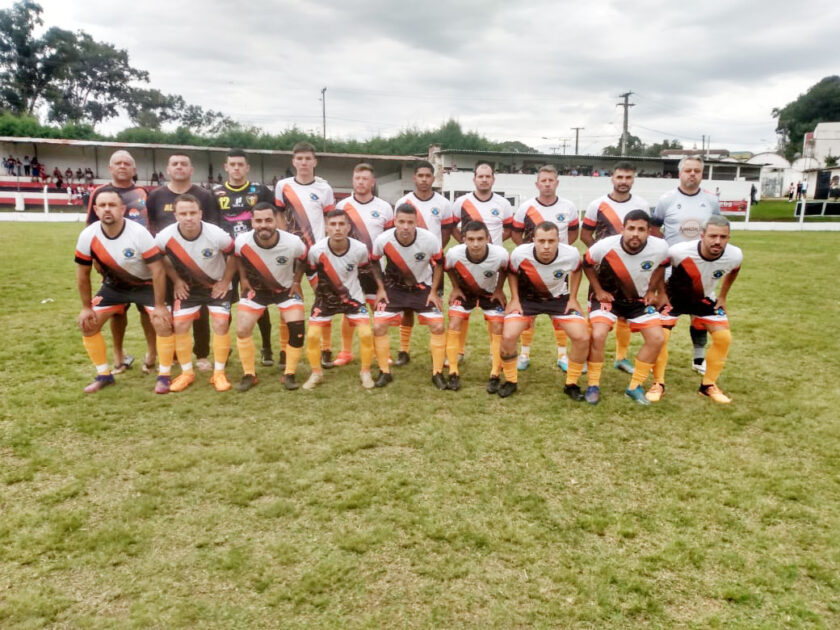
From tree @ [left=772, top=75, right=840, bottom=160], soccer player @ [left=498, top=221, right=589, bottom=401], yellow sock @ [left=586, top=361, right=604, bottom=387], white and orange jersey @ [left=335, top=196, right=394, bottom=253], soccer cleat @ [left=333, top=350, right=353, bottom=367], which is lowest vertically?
soccer cleat @ [left=333, top=350, right=353, bottom=367]

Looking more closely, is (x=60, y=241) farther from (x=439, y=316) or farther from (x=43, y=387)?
(x=439, y=316)

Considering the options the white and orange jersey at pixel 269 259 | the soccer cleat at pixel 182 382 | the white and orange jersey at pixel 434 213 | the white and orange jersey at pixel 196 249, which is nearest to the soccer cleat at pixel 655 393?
the white and orange jersey at pixel 434 213

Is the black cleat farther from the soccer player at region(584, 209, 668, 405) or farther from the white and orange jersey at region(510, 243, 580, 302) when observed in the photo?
the white and orange jersey at region(510, 243, 580, 302)

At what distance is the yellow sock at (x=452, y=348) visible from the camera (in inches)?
210

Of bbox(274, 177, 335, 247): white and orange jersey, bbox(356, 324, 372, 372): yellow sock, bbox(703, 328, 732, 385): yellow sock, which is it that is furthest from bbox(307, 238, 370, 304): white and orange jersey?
bbox(703, 328, 732, 385): yellow sock

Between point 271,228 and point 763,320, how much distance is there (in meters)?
6.67

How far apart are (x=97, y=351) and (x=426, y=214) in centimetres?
335

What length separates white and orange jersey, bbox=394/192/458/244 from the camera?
19.6ft

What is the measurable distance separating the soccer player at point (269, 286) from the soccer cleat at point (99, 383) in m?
1.15

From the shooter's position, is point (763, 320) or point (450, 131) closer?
point (763, 320)

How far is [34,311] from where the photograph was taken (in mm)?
7715

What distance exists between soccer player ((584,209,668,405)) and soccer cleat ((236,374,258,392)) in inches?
117

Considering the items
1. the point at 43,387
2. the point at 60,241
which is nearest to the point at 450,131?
the point at 60,241

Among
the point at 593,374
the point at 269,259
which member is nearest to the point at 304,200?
the point at 269,259
